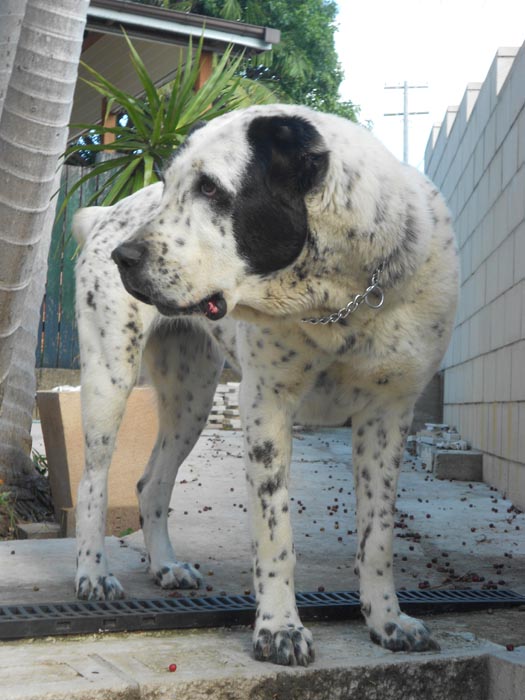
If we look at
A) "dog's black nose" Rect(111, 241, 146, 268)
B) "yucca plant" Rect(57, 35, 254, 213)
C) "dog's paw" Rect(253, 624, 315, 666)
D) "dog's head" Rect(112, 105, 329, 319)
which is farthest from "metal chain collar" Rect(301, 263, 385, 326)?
"yucca plant" Rect(57, 35, 254, 213)

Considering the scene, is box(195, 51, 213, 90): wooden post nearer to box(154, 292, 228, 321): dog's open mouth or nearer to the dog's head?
the dog's head

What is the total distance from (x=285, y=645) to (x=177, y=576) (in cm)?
100

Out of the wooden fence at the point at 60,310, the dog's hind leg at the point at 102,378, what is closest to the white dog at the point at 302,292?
the dog's hind leg at the point at 102,378

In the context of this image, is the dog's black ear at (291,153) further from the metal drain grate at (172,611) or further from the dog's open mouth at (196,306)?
the metal drain grate at (172,611)

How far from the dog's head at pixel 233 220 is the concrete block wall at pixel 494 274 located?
358 centimetres

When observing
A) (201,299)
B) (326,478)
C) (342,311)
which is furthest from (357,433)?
(326,478)

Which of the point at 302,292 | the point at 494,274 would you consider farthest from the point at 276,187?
the point at 494,274

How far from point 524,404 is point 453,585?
2.29m

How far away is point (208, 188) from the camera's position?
101 inches

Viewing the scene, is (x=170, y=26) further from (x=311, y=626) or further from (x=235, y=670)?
(x=235, y=670)

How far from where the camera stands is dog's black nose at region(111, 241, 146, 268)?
2518 mm

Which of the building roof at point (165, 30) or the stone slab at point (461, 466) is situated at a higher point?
the building roof at point (165, 30)

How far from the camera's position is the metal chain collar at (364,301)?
2676 mm

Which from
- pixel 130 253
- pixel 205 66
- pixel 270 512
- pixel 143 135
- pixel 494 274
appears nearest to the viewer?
pixel 130 253
